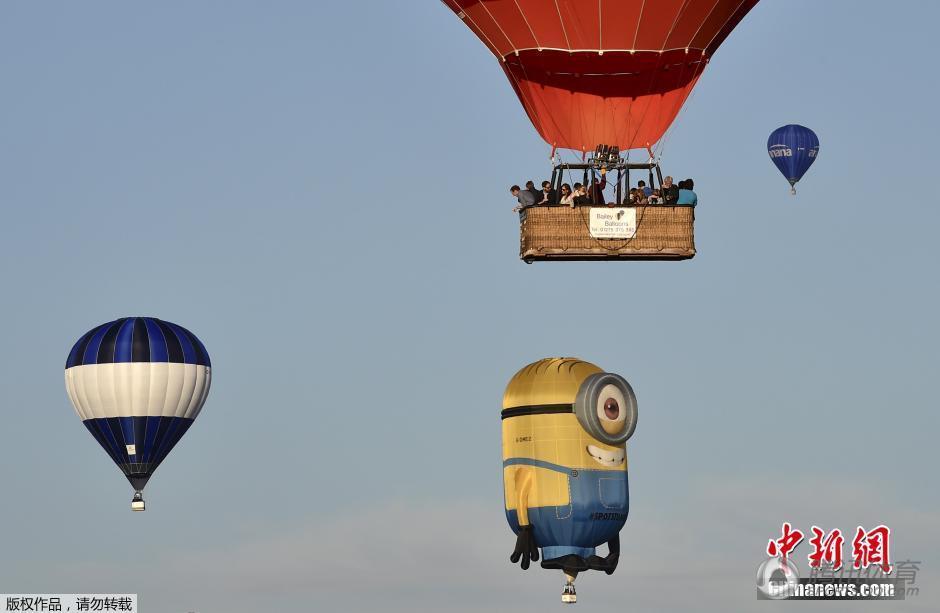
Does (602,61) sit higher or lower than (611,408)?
higher

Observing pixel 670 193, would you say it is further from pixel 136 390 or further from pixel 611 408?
pixel 136 390

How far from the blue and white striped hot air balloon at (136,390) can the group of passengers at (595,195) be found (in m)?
13.9

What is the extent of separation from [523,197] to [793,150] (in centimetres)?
1686

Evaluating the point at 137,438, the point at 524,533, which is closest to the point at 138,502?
the point at 137,438

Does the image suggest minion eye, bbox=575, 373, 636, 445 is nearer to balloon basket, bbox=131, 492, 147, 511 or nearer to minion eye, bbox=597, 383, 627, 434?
minion eye, bbox=597, 383, 627, 434

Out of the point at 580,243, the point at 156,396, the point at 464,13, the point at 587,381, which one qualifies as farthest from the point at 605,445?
the point at 156,396

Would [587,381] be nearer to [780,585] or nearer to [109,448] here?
[780,585]

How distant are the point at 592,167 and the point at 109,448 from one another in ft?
50.6

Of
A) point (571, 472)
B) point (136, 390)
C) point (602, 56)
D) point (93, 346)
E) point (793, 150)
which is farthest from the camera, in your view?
point (793, 150)

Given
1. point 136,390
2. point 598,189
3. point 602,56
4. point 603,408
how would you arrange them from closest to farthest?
point 598,189
point 602,56
point 603,408
point 136,390

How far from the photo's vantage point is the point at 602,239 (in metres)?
48.6

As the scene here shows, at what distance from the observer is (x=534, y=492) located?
51.8 metres

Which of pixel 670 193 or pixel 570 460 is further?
pixel 570 460

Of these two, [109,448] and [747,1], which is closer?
[747,1]
